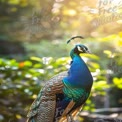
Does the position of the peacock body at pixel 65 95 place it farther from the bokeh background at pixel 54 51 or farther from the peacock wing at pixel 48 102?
the bokeh background at pixel 54 51

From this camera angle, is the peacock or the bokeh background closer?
the peacock

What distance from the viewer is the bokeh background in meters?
4.59

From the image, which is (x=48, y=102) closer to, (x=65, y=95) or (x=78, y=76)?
(x=65, y=95)

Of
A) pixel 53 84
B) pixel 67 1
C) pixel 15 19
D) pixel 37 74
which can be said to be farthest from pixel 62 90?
pixel 15 19

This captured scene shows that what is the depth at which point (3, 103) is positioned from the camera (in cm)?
486

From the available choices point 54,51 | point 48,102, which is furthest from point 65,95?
point 54,51

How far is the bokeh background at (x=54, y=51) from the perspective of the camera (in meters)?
4.59

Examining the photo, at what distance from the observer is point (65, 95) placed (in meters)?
2.98

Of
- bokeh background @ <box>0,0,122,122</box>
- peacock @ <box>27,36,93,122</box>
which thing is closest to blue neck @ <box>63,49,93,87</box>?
peacock @ <box>27,36,93,122</box>

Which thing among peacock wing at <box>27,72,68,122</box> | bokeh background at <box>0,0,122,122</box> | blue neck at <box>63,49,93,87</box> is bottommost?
peacock wing at <box>27,72,68,122</box>

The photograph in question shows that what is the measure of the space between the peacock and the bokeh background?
86 cm

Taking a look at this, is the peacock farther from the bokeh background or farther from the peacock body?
the bokeh background

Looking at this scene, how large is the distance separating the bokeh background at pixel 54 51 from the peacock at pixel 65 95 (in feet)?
2.83

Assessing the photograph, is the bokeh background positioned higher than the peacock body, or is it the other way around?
the bokeh background
